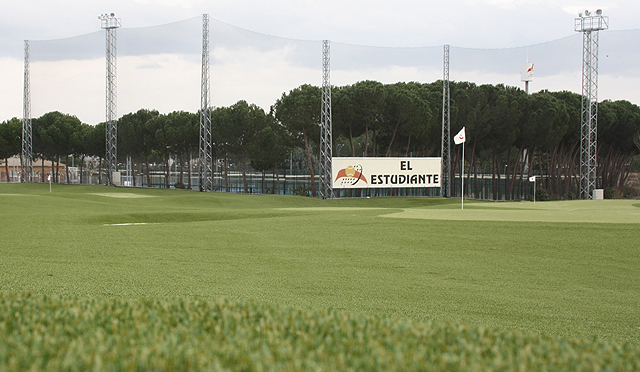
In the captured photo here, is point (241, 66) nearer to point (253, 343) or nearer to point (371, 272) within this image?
point (371, 272)

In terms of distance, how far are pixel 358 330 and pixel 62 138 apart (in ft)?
199

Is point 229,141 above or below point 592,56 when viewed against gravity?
below

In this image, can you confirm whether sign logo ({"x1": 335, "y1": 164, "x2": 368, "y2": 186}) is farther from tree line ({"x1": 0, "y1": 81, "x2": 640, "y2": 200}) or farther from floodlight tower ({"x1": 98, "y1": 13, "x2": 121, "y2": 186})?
floodlight tower ({"x1": 98, "y1": 13, "x2": 121, "y2": 186})

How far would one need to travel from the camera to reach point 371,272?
9.55 m

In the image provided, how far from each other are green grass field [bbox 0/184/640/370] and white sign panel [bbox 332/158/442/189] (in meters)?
23.3

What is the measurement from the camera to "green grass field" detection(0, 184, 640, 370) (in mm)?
5691

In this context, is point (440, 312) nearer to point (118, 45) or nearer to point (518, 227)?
point (518, 227)

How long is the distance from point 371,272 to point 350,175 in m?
30.8

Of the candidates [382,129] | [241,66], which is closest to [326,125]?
[241,66]

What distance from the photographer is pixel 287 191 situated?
55.1 m

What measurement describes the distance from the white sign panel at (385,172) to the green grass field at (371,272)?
23.3 m

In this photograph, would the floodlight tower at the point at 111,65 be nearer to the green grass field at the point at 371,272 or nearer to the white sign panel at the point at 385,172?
the white sign panel at the point at 385,172

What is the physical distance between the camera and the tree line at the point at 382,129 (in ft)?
152

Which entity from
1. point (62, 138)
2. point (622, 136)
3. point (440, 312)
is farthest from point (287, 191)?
point (440, 312)
